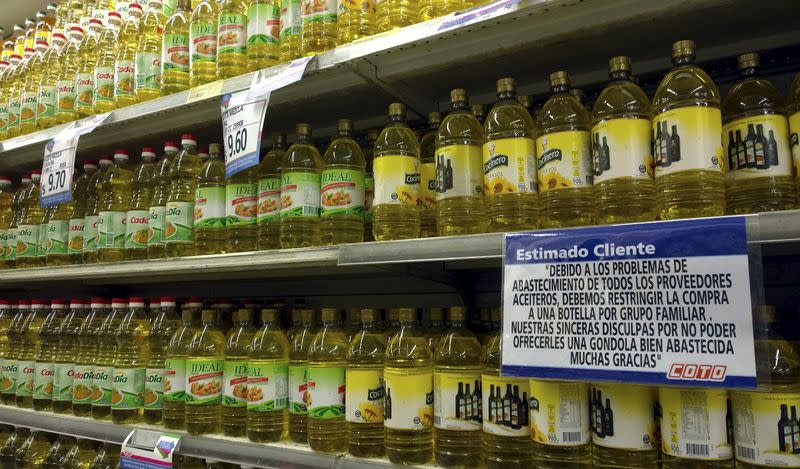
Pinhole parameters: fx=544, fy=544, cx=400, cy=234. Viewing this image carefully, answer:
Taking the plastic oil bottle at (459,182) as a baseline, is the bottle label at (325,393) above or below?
below

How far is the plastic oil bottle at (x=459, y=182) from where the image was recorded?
4.47 ft

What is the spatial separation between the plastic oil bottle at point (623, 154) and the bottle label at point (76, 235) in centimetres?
207

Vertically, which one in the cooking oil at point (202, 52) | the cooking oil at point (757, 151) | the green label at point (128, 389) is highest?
the cooking oil at point (202, 52)

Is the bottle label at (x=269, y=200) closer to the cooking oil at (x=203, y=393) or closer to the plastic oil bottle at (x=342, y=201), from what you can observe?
the plastic oil bottle at (x=342, y=201)

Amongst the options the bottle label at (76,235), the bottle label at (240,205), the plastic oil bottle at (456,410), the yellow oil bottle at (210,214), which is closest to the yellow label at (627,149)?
the plastic oil bottle at (456,410)

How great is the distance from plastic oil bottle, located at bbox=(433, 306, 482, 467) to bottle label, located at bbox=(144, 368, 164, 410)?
104cm

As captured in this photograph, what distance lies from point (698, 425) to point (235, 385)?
1251 mm

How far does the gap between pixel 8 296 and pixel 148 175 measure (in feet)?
6.12

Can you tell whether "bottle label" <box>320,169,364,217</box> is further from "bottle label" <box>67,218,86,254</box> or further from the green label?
"bottle label" <box>67,218,86,254</box>

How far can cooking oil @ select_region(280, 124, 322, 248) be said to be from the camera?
1.60m

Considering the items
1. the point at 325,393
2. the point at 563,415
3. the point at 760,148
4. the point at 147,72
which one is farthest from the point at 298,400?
the point at 147,72

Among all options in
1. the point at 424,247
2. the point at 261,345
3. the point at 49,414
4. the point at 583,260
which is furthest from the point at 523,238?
the point at 49,414

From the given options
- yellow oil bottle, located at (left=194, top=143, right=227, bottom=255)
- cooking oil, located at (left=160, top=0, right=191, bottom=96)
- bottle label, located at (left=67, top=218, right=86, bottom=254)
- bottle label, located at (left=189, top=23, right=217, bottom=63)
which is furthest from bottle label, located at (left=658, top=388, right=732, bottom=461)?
bottle label, located at (left=67, top=218, right=86, bottom=254)

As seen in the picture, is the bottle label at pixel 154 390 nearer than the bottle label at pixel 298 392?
No
